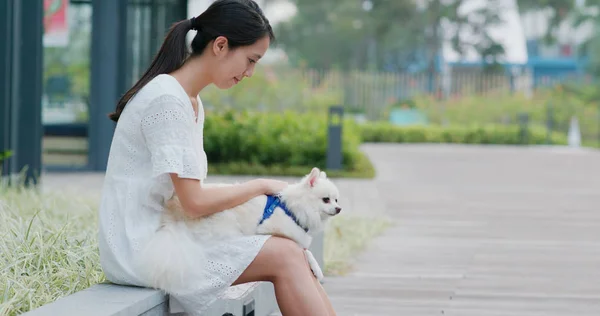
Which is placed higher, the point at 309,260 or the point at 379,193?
the point at 309,260

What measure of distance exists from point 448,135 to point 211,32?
77.5 ft

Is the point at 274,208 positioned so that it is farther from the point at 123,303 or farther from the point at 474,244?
the point at 474,244

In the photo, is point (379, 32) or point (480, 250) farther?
point (379, 32)

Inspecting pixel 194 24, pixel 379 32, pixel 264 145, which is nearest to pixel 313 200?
pixel 194 24

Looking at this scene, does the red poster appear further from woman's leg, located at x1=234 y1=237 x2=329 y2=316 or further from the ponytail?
woman's leg, located at x1=234 y1=237 x2=329 y2=316

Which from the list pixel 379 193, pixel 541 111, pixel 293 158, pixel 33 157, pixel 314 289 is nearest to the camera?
pixel 314 289

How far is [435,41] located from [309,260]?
35.2m

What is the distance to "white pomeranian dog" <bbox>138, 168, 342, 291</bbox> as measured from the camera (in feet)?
10.7

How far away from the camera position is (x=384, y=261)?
22.1 feet

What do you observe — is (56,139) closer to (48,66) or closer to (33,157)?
(48,66)

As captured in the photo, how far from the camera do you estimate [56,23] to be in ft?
41.1

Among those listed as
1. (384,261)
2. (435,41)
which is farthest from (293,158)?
(435,41)

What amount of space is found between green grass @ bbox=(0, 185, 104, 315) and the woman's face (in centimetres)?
83

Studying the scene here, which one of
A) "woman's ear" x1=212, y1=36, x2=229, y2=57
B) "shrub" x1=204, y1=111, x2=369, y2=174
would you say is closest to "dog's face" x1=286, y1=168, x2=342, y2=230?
"woman's ear" x1=212, y1=36, x2=229, y2=57
